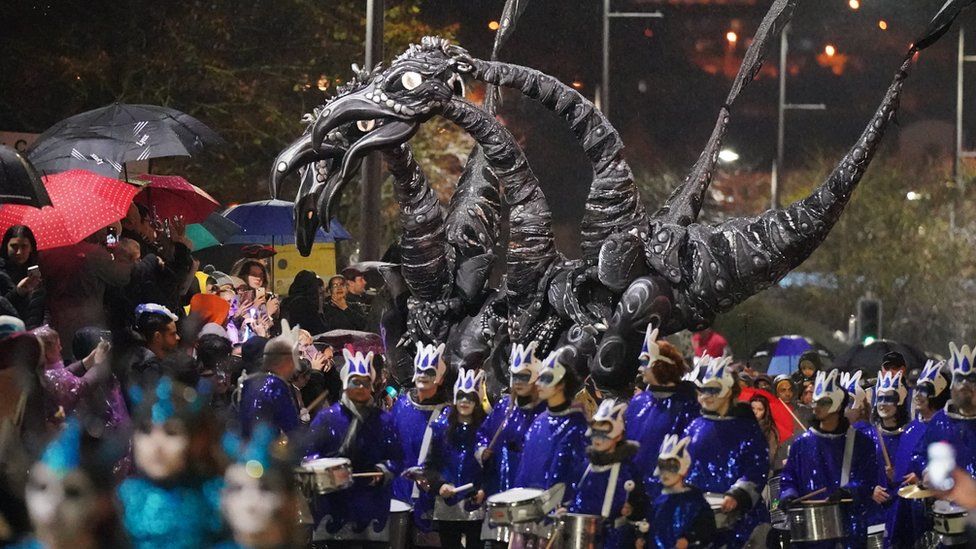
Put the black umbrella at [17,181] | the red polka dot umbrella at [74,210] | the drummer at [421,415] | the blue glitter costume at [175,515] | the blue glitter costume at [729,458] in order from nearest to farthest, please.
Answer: the blue glitter costume at [175,515]
the blue glitter costume at [729,458]
the black umbrella at [17,181]
the drummer at [421,415]
the red polka dot umbrella at [74,210]

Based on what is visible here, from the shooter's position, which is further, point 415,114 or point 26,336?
point 415,114

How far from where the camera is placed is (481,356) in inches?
570

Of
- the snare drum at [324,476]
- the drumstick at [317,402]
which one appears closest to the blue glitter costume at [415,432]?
the drumstick at [317,402]

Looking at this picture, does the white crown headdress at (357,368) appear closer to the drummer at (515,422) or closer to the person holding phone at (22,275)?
the drummer at (515,422)

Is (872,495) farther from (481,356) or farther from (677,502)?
(481,356)

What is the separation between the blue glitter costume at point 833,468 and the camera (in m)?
12.2

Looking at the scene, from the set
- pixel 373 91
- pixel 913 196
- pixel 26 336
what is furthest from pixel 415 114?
pixel 913 196

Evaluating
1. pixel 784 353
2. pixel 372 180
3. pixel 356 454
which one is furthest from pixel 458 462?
pixel 784 353

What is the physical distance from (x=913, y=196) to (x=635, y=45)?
24.1 ft

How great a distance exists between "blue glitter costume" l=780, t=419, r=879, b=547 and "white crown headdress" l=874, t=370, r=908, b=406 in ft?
3.73

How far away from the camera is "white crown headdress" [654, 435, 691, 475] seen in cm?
1043

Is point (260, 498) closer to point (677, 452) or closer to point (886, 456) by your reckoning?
point (677, 452)

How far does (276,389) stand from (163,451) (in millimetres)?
4192

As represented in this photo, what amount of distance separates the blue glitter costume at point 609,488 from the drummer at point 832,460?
205cm
